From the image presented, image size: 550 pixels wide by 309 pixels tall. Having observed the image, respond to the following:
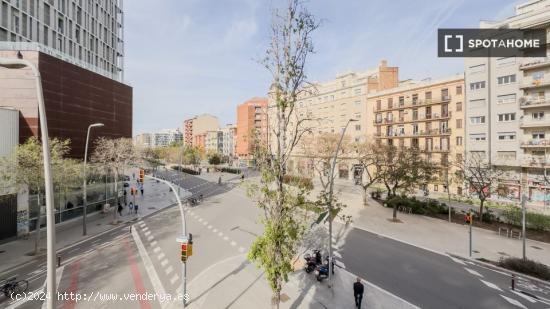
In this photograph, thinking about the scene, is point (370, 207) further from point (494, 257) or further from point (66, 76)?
point (66, 76)

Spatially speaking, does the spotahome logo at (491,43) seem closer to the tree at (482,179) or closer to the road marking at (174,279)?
the tree at (482,179)

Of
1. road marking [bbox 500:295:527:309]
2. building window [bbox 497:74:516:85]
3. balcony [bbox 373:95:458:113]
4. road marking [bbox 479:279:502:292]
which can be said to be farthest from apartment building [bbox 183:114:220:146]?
road marking [bbox 500:295:527:309]

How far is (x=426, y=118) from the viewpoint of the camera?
4528 centimetres

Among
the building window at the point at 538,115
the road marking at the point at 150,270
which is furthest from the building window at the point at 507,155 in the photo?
the road marking at the point at 150,270

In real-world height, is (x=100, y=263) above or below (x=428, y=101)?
below

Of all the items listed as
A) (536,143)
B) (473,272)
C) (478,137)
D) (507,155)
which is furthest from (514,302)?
(478,137)

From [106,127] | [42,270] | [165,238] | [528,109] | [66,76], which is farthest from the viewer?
[528,109]

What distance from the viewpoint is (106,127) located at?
101 ft

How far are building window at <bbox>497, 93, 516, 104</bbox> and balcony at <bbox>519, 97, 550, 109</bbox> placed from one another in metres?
1.01

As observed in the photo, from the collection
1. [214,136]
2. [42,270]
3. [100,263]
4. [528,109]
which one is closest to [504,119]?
[528,109]

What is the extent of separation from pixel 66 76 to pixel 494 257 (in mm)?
36631

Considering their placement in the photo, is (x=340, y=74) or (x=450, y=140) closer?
(x=450, y=140)

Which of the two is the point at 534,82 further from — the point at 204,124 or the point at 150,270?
the point at 204,124

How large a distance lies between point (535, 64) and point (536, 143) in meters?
9.54
